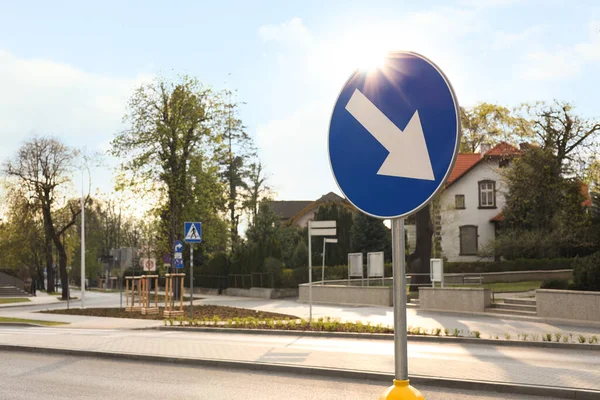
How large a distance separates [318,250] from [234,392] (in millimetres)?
44186

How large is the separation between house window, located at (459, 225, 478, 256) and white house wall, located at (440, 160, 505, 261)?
0.83 ft

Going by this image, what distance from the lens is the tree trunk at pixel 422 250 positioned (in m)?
33.0

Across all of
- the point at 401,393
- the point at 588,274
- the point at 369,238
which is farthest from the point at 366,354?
the point at 369,238

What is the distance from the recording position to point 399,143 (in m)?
2.69

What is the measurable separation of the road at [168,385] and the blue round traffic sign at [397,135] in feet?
22.1

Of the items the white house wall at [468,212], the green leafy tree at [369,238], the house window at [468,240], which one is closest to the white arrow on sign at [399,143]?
the green leafy tree at [369,238]

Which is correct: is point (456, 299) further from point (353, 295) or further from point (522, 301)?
point (353, 295)

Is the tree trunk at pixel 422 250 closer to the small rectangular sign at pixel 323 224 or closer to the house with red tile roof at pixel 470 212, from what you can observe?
the small rectangular sign at pixel 323 224

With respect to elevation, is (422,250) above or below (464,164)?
below

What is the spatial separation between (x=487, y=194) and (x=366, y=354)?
42.6m

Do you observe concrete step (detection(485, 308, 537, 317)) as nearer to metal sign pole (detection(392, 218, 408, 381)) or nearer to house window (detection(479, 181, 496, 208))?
metal sign pole (detection(392, 218, 408, 381))

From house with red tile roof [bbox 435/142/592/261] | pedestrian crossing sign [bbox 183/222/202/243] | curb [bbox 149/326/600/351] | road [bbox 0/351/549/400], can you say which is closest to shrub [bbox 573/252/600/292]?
curb [bbox 149/326/600/351]

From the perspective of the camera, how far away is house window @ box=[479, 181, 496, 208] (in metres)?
53.2

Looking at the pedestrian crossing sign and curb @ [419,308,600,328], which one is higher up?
the pedestrian crossing sign
